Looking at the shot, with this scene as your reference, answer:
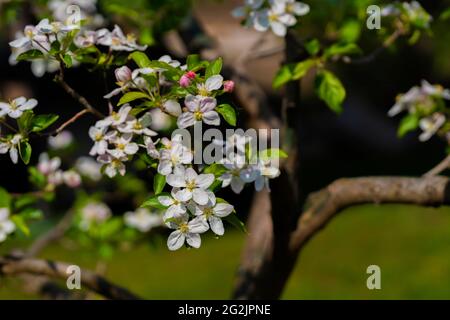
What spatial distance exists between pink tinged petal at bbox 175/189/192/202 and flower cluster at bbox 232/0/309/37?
0.87 meters

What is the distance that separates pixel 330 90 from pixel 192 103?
3.24 ft

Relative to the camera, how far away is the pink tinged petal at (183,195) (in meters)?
1.76

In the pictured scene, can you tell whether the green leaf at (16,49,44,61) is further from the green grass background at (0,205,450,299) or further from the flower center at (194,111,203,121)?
the green grass background at (0,205,450,299)

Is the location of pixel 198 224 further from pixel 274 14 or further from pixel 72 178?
pixel 72 178

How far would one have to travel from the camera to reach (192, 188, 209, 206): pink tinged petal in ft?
5.74

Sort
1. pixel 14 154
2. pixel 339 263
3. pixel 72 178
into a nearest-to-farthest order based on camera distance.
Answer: pixel 14 154, pixel 72 178, pixel 339 263

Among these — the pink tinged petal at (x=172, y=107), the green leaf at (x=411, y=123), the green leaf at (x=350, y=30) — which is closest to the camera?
the pink tinged petal at (x=172, y=107)

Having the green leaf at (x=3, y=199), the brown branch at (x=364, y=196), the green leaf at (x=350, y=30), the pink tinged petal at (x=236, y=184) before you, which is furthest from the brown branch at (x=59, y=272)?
the green leaf at (x=350, y=30)

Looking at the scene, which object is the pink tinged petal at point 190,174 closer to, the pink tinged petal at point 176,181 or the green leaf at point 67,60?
the pink tinged petal at point 176,181

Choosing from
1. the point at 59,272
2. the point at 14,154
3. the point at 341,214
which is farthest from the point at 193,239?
the point at 341,214

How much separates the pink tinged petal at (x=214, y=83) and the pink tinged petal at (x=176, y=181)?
0.22 meters

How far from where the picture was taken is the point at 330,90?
2.68 metres

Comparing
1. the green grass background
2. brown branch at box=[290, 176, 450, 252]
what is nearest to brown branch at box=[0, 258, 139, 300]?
brown branch at box=[290, 176, 450, 252]
